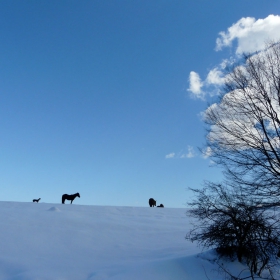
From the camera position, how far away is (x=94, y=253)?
27.5 feet

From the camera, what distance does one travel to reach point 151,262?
713 centimetres

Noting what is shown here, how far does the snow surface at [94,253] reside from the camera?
648 centimetres

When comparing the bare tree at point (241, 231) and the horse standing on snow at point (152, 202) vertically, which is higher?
the horse standing on snow at point (152, 202)

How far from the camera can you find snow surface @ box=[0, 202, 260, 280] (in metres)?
6.48

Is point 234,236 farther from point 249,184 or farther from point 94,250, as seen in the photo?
point 94,250

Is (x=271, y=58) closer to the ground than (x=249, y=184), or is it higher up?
higher up

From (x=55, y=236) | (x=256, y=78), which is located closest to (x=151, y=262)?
(x=55, y=236)

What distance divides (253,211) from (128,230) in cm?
650

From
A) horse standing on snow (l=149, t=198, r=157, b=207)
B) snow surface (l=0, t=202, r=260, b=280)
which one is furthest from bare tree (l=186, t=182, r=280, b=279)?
horse standing on snow (l=149, t=198, r=157, b=207)

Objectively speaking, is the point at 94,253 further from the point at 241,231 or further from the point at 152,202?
the point at 152,202

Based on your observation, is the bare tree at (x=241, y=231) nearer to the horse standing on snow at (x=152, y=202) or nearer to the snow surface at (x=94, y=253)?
the snow surface at (x=94, y=253)

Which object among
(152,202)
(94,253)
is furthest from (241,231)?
(152,202)

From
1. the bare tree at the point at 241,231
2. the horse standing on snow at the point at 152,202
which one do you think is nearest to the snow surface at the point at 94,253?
the bare tree at the point at 241,231

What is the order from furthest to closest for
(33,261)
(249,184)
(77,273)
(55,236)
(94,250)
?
(55,236)
(94,250)
(249,184)
(33,261)
(77,273)
